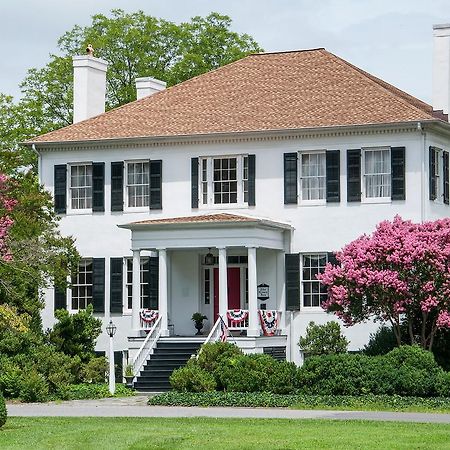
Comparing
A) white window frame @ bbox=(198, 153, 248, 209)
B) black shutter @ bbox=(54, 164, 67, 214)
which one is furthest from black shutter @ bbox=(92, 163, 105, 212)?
white window frame @ bbox=(198, 153, 248, 209)

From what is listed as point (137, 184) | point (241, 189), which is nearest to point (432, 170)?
point (241, 189)

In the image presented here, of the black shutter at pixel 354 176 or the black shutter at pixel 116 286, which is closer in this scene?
the black shutter at pixel 354 176

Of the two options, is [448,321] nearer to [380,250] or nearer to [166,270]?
[380,250]

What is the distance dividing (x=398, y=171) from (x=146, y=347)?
8732 millimetres

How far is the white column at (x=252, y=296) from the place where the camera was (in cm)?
3872

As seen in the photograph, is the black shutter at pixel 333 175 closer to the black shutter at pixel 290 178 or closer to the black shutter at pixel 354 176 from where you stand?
the black shutter at pixel 354 176

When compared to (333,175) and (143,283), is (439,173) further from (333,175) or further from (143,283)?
(143,283)

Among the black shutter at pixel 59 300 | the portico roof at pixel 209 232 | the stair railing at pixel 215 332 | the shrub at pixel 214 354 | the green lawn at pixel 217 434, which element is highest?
the portico roof at pixel 209 232

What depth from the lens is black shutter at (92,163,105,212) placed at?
4294 centimetres

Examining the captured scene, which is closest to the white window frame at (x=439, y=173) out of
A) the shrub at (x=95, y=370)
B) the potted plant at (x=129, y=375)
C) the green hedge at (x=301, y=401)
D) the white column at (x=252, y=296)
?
the white column at (x=252, y=296)

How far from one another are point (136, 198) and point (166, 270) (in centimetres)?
348

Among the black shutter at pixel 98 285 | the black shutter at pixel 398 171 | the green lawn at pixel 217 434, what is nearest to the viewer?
the green lawn at pixel 217 434

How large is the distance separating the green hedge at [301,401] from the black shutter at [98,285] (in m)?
8.87

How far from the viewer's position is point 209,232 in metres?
39.3
